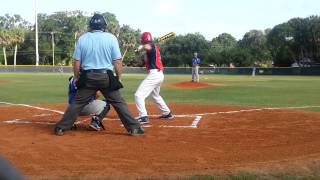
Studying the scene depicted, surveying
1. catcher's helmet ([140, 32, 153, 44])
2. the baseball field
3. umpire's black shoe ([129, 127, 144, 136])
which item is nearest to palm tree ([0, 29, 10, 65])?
the baseball field

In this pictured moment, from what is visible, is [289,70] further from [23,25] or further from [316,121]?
[23,25]

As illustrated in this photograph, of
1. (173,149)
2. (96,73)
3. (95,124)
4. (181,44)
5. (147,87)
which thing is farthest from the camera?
(181,44)

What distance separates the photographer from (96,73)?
25.6 feet

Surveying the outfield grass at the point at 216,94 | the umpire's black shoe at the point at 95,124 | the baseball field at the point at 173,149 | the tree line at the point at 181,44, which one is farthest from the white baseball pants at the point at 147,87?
the tree line at the point at 181,44

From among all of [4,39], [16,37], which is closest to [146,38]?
[4,39]

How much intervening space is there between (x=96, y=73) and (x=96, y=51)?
0.34 metres

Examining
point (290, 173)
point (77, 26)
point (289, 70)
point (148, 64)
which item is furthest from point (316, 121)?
point (77, 26)

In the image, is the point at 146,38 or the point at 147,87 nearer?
the point at 146,38

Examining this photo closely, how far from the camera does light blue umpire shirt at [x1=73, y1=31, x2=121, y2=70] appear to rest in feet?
25.7

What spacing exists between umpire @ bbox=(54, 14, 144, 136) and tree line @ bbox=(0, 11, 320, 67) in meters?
70.8

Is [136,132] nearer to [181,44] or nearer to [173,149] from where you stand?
[173,149]

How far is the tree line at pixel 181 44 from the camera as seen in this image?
80312 mm

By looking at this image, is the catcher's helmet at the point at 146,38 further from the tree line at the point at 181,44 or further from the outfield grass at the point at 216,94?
the tree line at the point at 181,44

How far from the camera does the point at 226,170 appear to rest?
526cm
